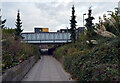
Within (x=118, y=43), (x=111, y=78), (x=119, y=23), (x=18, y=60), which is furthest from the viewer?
(x=18, y=60)

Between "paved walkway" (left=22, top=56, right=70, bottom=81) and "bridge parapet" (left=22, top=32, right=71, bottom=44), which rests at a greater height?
"bridge parapet" (left=22, top=32, right=71, bottom=44)

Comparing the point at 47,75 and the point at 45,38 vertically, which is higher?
the point at 45,38

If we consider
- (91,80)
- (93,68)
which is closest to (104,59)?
(93,68)

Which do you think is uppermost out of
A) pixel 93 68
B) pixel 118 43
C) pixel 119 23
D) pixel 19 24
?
pixel 19 24

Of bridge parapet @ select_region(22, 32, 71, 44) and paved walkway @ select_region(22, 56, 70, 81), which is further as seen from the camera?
bridge parapet @ select_region(22, 32, 71, 44)

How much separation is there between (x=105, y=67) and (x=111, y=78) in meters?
0.72

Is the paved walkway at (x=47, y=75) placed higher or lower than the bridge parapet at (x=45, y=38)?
lower

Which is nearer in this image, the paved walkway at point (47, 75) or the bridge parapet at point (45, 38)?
the paved walkway at point (47, 75)

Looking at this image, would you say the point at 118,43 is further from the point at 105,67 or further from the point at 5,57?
the point at 5,57

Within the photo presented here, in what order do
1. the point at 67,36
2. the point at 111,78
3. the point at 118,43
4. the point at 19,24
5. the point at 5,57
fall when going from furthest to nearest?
the point at 67,36 < the point at 19,24 < the point at 5,57 < the point at 118,43 < the point at 111,78

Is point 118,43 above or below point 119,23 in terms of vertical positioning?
below

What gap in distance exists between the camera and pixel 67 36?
37.9 m

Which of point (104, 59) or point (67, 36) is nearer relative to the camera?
point (104, 59)

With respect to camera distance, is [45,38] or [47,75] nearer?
[47,75]
